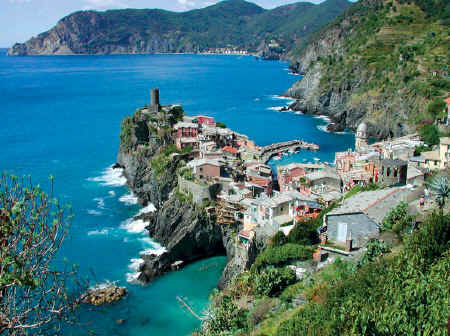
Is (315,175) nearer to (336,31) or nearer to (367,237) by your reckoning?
(367,237)

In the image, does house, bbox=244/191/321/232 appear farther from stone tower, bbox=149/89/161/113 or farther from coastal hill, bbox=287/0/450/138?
coastal hill, bbox=287/0/450/138

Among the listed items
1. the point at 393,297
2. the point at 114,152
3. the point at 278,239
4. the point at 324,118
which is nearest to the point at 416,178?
the point at 278,239

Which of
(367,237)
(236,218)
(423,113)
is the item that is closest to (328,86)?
(423,113)

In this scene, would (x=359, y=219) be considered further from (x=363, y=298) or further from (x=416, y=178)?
(x=363, y=298)

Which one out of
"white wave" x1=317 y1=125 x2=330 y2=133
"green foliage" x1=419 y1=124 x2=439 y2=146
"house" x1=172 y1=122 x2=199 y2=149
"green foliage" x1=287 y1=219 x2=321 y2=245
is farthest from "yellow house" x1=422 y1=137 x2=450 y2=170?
"white wave" x1=317 y1=125 x2=330 y2=133

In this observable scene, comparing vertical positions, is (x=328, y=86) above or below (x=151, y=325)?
above
